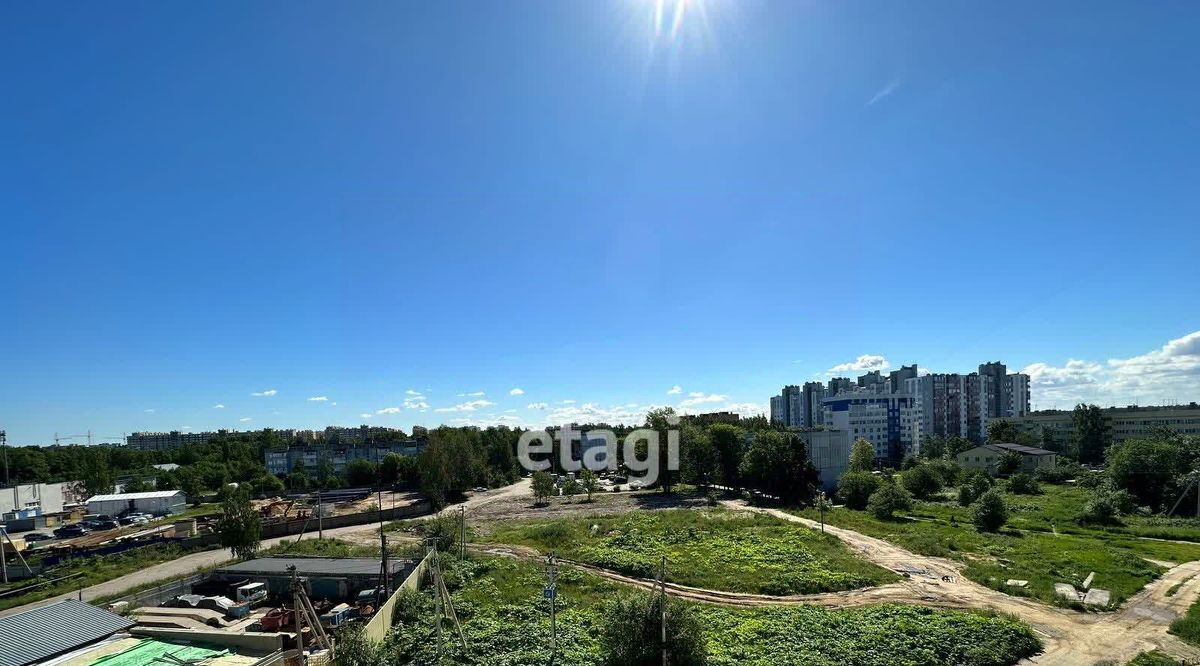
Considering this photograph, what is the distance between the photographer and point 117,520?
50312 millimetres

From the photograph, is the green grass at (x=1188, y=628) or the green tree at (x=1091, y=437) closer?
the green grass at (x=1188, y=628)

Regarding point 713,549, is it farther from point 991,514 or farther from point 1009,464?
point 1009,464

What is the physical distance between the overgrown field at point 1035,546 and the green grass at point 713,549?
14.9ft

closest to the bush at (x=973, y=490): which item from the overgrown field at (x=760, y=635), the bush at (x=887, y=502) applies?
the bush at (x=887, y=502)

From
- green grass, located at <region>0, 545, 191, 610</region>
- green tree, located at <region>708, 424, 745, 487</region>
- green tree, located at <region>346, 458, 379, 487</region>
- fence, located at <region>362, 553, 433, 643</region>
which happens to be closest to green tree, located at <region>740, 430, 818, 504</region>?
green tree, located at <region>708, 424, 745, 487</region>

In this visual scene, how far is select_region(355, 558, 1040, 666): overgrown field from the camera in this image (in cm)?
1461

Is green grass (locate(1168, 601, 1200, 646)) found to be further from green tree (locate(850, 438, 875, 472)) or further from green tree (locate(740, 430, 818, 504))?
green tree (locate(850, 438, 875, 472))

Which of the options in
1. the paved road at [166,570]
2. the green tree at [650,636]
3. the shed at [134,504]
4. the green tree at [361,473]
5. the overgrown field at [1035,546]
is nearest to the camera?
the green tree at [650,636]

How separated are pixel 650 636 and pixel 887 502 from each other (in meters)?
32.7

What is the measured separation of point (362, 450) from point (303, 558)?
63.6 metres

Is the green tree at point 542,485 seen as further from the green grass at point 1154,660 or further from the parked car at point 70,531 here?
the green grass at point 1154,660

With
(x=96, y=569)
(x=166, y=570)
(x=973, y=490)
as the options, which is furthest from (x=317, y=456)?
(x=973, y=490)

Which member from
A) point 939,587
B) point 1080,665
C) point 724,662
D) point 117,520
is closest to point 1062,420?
point 939,587

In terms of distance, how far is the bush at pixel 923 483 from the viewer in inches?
1911
